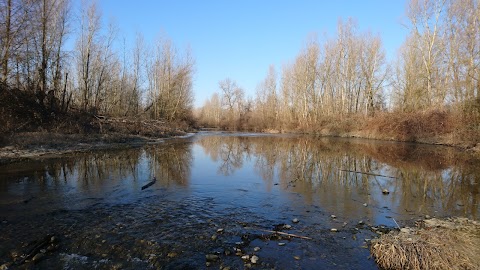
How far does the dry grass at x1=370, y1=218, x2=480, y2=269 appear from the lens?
449 centimetres

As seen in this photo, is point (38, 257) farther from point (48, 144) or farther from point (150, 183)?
point (48, 144)

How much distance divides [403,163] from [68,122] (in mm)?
22642

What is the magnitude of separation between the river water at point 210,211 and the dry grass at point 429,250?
0.37 metres

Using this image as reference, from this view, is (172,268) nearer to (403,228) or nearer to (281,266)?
(281,266)

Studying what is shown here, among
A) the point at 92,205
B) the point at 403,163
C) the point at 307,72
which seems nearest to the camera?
the point at 92,205

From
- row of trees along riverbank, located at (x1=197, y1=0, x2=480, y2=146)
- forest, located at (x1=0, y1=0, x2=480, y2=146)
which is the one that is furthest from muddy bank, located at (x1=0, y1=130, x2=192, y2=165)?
row of trees along riverbank, located at (x1=197, y1=0, x2=480, y2=146)

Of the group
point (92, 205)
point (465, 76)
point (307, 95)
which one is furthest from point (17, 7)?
point (307, 95)

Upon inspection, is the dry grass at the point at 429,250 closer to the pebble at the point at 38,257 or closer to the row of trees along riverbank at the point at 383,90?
the pebble at the point at 38,257

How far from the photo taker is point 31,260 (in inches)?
182

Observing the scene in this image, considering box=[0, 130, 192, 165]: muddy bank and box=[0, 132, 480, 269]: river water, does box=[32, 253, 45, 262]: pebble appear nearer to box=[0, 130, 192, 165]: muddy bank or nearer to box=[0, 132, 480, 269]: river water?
box=[0, 132, 480, 269]: river water

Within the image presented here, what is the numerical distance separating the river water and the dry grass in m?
0.37

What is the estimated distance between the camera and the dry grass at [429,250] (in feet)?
14.7

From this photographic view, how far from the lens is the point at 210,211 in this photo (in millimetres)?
7414

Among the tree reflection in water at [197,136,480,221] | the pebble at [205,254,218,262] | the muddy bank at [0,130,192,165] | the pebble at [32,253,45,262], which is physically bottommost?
the pebble at [205,254,218,262]
